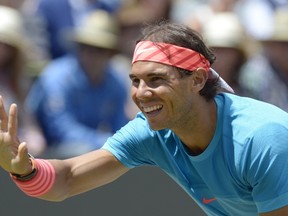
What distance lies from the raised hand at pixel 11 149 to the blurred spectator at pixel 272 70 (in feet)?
8.85

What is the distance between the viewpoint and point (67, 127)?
5.56 meters

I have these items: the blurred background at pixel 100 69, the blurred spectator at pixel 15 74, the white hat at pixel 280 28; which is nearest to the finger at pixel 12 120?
the blurred background at pixel 100 69

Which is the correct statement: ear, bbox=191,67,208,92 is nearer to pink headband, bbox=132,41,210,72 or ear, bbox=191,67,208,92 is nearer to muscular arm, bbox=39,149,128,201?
pink headband, bbox=132,41,210,72

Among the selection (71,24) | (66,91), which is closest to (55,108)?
(66,91)

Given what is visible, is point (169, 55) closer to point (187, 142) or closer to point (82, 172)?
point (187, 142)

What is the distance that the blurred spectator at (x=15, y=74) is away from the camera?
5.52 metres

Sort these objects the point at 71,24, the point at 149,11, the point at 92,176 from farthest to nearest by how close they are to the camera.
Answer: the point at 149,11 → the point at 71,24 → the point at 92,176

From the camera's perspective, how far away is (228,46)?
6.09 metres

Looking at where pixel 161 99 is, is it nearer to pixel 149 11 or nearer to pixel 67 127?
pixel 67 127

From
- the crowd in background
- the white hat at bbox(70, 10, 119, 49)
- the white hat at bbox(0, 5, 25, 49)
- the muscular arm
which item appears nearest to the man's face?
the muscular arm

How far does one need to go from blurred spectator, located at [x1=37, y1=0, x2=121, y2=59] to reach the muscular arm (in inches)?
91.2

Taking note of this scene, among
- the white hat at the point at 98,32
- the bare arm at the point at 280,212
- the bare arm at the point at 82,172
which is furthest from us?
the white hat at the point at 98,32

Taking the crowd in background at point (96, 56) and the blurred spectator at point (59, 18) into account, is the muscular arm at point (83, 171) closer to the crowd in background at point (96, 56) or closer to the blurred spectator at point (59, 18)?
the crowd in background at point (96, 56)

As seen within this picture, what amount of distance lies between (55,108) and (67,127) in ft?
0.51
